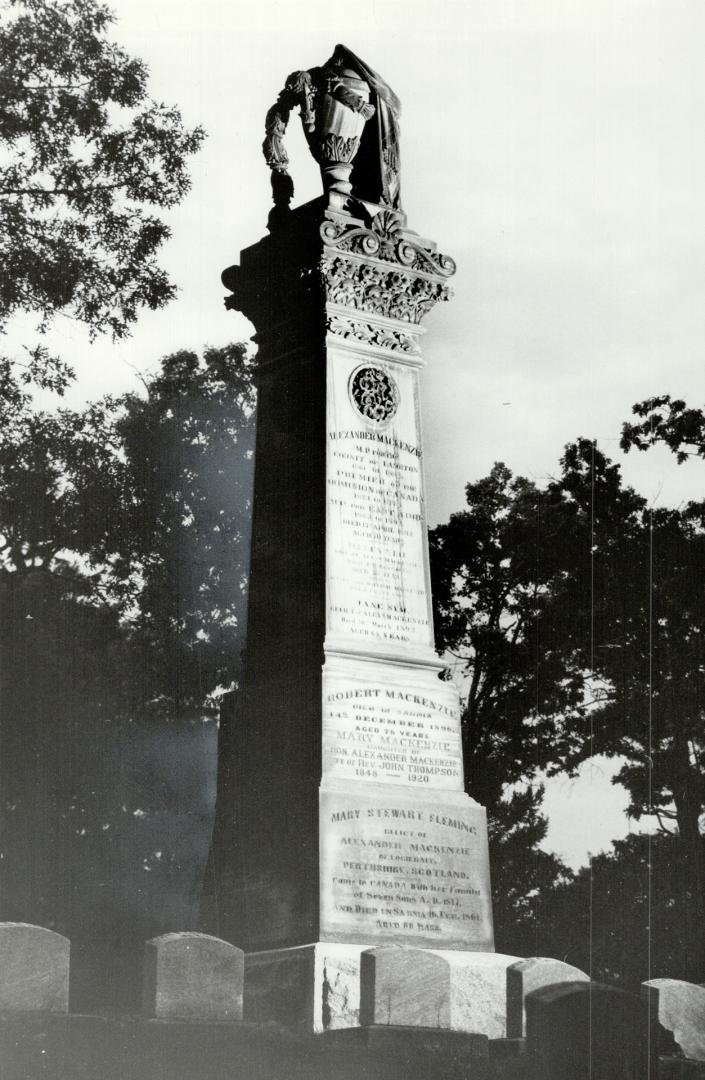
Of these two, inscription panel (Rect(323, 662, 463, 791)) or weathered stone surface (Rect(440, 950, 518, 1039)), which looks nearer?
weathered stone surface (Rect(440, 950, 518, 1039))

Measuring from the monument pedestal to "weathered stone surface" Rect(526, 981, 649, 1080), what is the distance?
126 cm

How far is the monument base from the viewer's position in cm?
1348

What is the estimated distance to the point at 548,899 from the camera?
2850 cm

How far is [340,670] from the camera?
15.1 m

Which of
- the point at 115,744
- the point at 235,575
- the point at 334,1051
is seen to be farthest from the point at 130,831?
the point at 334,1051

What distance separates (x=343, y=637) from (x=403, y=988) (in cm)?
377

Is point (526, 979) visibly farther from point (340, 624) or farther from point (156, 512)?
point (156, 512)

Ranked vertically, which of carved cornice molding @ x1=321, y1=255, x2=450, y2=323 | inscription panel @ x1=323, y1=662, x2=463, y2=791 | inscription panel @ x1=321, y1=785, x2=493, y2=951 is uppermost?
carved cornice molding @ x1=321, y1=255, x2=450, y2=323

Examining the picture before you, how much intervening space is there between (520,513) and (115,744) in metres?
8.43

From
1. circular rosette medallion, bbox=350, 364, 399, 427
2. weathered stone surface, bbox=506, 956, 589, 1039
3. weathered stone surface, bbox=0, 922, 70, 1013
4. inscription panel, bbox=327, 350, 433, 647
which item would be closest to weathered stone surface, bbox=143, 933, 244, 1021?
weathered stone surface, bbox=0, 922, 70, 1013

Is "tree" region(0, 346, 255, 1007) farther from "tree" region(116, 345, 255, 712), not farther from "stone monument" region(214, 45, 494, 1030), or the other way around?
"stone monument" region(214, 45, 494, 1030)

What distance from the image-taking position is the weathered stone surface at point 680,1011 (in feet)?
41.8

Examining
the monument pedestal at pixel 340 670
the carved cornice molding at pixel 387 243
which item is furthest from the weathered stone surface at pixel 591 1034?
the carved cornice molding at pixel 387 243

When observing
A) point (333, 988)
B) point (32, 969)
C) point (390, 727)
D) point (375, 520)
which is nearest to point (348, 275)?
point (375, 520)
